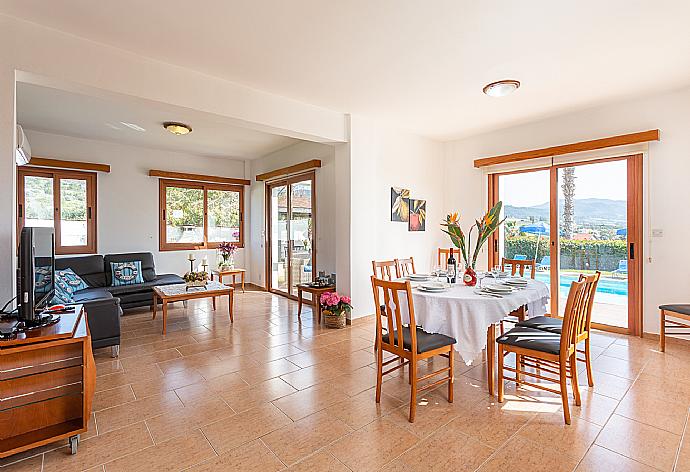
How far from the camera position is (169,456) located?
2.01 m

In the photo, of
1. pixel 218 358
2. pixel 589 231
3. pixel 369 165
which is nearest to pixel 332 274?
pixel 369 165

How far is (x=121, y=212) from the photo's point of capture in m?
6.22

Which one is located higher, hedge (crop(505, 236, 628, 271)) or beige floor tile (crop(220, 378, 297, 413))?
hedge (crop(505, 236, 628, 271))

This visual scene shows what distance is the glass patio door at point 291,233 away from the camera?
6121 millimetres

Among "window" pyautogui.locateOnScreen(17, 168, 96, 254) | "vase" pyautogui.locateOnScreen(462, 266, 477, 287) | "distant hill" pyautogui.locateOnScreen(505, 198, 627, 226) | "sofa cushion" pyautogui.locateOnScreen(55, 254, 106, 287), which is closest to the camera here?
"vase" pyautogui.locateOnScreen(462, 266, 477, 287)

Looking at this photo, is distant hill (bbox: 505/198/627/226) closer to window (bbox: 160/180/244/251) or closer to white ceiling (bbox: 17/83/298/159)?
white ceiling (bbox: 17/83/298/159)

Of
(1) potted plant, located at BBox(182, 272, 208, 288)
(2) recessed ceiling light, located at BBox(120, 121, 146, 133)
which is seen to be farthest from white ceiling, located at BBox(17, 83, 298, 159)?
(1) potted plant, located at BBox(182, 272, 208, 288)

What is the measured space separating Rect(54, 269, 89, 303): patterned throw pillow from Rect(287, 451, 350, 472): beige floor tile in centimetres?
339

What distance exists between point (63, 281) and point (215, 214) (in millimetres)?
3117

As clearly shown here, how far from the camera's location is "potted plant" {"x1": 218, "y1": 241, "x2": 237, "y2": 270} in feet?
23.1

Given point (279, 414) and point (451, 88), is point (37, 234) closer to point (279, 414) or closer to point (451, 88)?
point (279, 414)

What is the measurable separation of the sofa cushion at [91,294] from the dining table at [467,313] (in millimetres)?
3774

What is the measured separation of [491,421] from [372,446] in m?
0.84

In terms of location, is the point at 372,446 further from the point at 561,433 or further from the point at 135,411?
the point at 135,411
